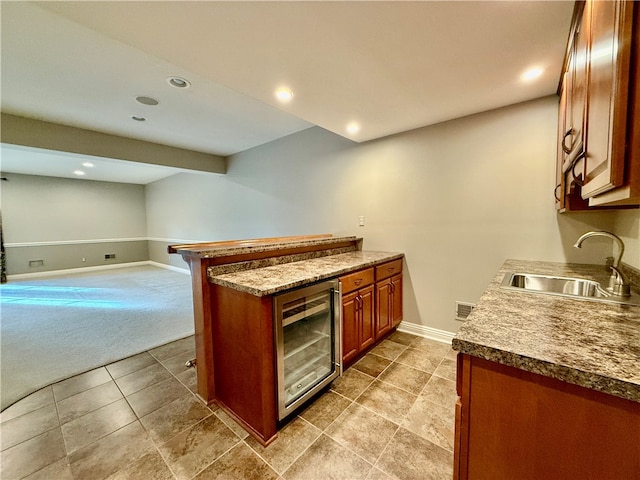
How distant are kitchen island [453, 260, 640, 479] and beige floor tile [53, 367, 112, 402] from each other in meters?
2.67

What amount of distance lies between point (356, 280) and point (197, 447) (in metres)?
1.52

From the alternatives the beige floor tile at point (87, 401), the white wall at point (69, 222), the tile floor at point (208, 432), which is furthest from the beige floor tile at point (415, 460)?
the white wall at point (69, 222)

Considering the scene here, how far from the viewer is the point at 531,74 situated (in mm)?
1796

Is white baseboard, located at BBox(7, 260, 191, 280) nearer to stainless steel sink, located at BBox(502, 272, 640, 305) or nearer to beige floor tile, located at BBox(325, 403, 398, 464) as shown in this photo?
beige floor tile, located at BBox(325, 403, 398, 464)

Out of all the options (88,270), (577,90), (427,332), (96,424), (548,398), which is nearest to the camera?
(548,398)

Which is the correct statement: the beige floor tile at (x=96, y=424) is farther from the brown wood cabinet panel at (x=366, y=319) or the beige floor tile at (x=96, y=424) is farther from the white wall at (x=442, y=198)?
the white wall at (x=442, y=198)

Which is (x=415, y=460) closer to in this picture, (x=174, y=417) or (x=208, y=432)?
(x=208, y=432)

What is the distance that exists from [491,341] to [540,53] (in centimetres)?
188

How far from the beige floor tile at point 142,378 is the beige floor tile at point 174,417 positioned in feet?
1.28

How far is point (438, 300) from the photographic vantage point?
2762 mm

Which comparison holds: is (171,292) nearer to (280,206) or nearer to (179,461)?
(280,206)

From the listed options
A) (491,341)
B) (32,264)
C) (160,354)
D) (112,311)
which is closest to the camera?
(491,341)

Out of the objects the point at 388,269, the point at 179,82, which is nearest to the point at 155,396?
the point at 388,269

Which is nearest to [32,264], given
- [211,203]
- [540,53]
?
[211,203]
